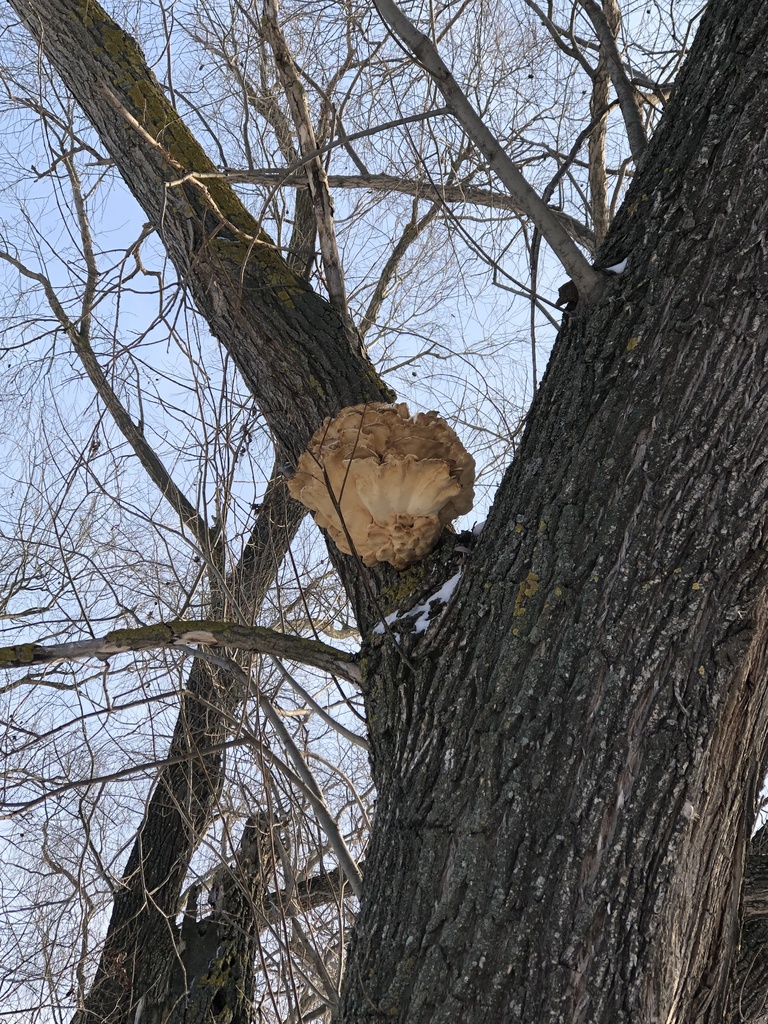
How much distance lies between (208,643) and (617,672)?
3.36 ft

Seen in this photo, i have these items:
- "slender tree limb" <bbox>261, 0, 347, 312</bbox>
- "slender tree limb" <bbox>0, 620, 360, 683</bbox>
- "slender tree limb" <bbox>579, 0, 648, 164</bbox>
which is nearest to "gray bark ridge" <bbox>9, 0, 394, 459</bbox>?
"slender tree limb" <bbox>261, 0, 347, 312</bbox>

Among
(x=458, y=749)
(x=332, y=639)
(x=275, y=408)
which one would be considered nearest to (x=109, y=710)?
(x=275, y=408)

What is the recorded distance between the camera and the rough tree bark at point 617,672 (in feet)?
4.59

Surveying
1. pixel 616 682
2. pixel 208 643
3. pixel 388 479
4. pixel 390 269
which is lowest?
pixel 616 682

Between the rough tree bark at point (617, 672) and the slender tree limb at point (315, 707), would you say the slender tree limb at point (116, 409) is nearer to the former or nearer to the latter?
the slender tree limb at point (315, 707)

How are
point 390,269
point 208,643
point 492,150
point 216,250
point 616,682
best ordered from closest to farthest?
point 616,682
point 492,150
point 208,643
point 216,250
point 390,269

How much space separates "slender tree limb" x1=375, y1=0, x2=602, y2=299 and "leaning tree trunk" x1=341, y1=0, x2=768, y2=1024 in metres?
0.07

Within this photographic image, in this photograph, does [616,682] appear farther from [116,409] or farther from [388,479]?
[116,409]

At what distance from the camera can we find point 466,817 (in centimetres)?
151

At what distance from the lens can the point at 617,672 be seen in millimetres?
1490

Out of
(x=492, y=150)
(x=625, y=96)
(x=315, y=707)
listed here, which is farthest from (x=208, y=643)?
(x=625, y=96)

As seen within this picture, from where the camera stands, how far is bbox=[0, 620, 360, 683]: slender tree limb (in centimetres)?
202

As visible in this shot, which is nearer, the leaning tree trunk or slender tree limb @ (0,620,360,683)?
the leaning tree trunk

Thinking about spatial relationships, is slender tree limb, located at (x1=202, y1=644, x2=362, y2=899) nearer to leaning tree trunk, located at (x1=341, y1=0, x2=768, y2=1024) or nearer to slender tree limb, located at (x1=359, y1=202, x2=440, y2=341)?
leaning tree trunk, located at (x1=341, y1=0, x2=768, y2=1024)
